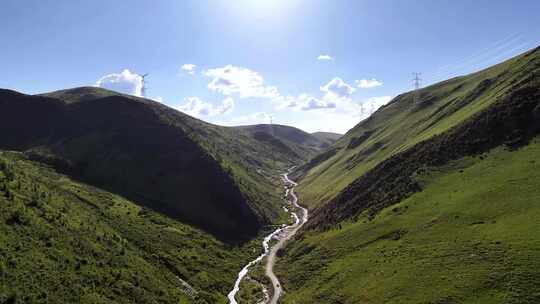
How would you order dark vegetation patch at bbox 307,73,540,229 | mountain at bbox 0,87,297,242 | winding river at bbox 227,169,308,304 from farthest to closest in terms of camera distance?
mountain at bbox 0,87,297,242, dark vegetation patch at bbox 307,73,540,229, winding river at bbox 227,169,308,304

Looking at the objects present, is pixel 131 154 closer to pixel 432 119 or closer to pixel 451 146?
pixel 451 146

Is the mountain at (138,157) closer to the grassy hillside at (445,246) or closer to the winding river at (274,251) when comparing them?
the winding river at (274,251)

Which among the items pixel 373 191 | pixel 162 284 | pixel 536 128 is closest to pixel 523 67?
Result: pixel 536 128

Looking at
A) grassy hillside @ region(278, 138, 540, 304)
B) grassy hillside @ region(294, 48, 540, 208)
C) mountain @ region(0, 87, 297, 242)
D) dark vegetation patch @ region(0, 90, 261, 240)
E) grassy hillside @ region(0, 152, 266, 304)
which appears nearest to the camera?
grassy hillside @ region(0, 152, 266, 304)

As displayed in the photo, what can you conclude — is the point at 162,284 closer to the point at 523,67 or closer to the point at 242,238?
the point at 242,238

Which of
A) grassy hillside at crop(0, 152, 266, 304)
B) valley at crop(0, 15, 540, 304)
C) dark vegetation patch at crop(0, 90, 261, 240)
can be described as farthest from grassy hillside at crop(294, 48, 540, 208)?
grassy hillside at crop(0, 152, 266, 304)

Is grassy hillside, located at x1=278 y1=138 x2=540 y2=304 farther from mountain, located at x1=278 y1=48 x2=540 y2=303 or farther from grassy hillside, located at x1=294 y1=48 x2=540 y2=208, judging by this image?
grassy hillside, located at x1=294 y1=48 x2=540 y2=208

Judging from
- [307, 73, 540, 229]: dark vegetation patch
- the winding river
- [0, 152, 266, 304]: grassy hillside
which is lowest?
the winding river
